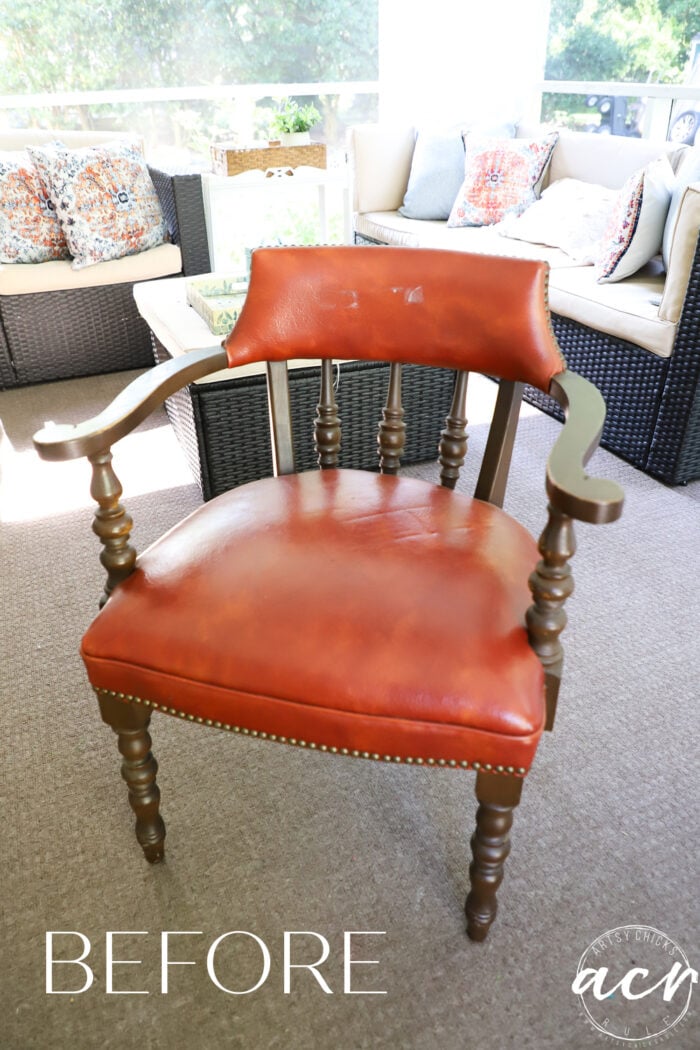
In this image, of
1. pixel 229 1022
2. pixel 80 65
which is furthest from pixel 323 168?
pixel 229 1022

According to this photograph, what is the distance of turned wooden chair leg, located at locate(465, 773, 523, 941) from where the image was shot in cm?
87

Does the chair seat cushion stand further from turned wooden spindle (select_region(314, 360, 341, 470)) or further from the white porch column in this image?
the white porch column

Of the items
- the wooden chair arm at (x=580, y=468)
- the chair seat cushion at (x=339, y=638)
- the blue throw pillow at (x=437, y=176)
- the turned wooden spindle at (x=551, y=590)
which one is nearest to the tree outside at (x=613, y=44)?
the blue throw pillow at (x=437, y=176)

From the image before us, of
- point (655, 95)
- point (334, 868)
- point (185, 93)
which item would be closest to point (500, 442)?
point (334, 868)

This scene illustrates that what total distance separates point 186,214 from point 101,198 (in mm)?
306

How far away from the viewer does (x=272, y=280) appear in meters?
1.15

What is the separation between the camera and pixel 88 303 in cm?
279

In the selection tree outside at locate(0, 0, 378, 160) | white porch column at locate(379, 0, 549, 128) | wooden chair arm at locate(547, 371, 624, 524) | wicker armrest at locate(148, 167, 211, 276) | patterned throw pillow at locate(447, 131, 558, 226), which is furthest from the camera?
white porch column at locate(379, 0, 549, 128)

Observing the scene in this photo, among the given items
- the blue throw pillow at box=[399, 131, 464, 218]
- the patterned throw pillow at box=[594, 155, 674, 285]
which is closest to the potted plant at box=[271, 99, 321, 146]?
the blue throw pillow at box=[399, 131, 464, 218]

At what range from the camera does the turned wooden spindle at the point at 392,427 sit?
4.04ft

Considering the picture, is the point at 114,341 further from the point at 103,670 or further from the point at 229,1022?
the point at 229,1022

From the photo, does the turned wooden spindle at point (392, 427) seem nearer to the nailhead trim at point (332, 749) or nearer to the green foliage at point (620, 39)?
the nailhead trim at point (332, 749)

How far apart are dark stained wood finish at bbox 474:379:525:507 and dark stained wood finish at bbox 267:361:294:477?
32cm

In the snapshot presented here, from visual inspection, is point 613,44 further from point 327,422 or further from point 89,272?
point 327,422
